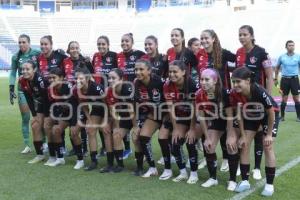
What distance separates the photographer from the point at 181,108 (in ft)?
18.8

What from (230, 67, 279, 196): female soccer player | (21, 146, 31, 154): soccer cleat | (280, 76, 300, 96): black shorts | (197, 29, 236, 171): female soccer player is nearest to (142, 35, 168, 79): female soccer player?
(197, 29, 236, 171): female soccer player

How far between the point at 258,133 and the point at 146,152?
1520 millimetres

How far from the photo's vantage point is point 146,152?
6023 mm

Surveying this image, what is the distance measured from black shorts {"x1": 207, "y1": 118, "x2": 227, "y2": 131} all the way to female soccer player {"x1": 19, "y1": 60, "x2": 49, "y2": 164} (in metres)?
2.65

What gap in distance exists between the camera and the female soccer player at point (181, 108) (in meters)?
5.62

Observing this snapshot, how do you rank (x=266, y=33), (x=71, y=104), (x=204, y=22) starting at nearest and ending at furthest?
(x=71, y=104)
(x=266, y=33)
(x=204, y=22)

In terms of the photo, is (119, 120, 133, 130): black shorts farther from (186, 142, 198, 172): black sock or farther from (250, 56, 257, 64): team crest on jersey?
(250, 56, 257, 64): team crest on jersey

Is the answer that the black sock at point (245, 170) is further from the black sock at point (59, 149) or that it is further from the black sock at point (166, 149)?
the black sock at point (59, 149)

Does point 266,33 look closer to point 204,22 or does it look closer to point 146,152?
point 204,22

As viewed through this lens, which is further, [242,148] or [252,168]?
[252,168]

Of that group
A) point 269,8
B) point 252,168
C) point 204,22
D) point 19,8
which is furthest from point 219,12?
point 252,168

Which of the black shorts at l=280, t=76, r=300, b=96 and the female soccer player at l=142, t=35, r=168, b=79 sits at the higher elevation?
the female soccer player at l=142, t=35, r=168, b=79

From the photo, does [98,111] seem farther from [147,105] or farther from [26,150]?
[26,150]

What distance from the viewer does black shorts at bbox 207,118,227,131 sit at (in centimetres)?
549
